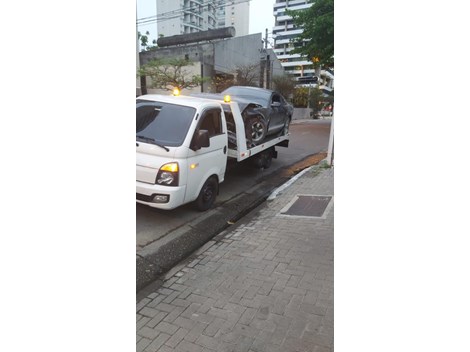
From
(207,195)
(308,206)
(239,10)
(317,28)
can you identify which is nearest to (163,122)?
(207,195)

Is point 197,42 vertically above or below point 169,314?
above

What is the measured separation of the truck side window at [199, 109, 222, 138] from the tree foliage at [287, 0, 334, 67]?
319 inches

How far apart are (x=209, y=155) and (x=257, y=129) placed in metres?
2.28

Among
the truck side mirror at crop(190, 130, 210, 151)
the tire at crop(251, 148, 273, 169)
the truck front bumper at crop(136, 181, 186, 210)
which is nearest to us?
the truck front bumper at crop(136, 181, 186, 210)

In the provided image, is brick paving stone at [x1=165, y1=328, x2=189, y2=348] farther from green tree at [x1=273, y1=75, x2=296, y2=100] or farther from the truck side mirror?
green tree at [x1=273, y1=75, x2=296, y2=100]

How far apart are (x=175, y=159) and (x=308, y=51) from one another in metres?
12.6

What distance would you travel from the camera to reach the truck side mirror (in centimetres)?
425

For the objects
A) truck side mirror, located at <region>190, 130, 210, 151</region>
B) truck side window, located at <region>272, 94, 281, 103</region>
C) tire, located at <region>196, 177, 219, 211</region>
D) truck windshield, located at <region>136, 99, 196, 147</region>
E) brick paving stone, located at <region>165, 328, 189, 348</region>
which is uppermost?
truck side window, located at <region>272, 94, 281, 103</region>

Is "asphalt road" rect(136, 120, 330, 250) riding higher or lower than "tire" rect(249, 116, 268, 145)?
lower

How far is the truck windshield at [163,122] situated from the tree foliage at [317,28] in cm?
875

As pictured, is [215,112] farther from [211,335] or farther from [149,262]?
[211,335]

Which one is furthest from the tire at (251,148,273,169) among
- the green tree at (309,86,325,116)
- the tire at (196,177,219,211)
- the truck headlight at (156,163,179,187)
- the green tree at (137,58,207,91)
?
the green tree at (309,86,325,116)

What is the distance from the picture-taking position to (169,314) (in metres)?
2.55
